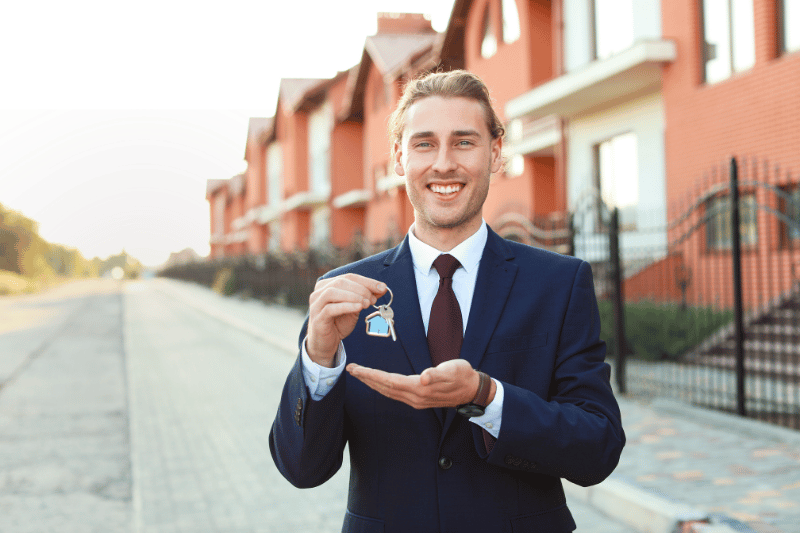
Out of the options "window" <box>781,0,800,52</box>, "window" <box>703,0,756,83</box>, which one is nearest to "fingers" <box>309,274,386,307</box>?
"window" <box>781,0,800,52</box>

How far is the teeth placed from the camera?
212 cm

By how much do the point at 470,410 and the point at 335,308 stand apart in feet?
1.33

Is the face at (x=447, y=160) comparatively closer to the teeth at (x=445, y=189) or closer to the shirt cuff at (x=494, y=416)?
the teeth at (x=445, y=189)

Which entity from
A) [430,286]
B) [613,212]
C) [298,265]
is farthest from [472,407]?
[298,265]

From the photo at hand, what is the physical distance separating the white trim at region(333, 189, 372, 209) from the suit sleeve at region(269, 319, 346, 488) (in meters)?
32.1

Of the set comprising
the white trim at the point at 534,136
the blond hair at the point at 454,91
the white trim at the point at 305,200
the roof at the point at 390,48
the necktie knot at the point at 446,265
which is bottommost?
the necktie knot at the point at 446,265

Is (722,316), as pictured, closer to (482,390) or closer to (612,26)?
(612,26)

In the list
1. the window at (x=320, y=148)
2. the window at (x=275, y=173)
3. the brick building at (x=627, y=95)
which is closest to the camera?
the brick building at (x=627, y=95)

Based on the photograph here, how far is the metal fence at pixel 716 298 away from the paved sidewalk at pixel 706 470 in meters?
0.52

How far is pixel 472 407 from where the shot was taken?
6.00 ft

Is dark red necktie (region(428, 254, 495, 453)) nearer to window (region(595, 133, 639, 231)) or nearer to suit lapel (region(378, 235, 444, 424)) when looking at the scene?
suit lapel (region(378, 235, 444, 424))

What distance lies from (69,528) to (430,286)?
4.30 meters

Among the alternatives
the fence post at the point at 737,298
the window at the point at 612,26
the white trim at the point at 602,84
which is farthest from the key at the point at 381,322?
the window at the point at 612,26

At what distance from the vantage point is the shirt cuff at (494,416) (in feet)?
6.04
